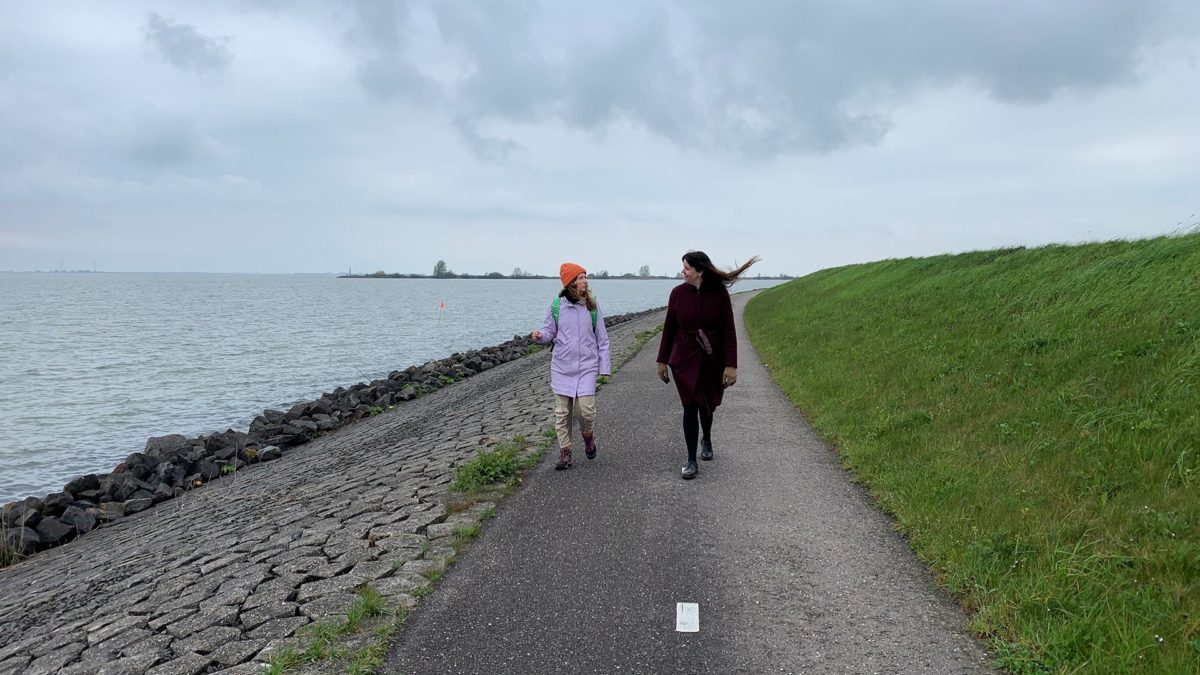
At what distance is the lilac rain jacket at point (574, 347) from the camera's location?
276 inches

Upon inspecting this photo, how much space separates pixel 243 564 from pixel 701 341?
443 cm

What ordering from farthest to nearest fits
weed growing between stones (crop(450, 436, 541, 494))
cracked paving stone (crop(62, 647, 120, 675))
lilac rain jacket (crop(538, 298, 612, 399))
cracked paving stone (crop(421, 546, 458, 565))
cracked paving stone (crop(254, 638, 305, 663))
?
lilac rain jacket (crop(538, 298, 612, 399)) → weed growing between stones (crop(450, 436, 541, 494)) → cracked paving stone (crop(421, 546, 458, 565)) → cracked paving stone (crop(62, 647, 120, 675)) → cracked paving stone (crop(254, 638, 305, 663))

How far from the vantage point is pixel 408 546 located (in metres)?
5.34

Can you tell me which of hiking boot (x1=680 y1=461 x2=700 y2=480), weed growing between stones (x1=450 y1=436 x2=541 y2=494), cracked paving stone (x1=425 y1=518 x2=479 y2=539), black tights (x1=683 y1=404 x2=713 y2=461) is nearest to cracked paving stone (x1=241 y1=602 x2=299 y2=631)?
cracked paving stone (x1=425 y1=518 x2=479 y2=539)

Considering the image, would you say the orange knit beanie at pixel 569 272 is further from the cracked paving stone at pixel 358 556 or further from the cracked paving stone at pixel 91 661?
the cracked paving stone at pixel 91 661

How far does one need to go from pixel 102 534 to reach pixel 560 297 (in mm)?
7971

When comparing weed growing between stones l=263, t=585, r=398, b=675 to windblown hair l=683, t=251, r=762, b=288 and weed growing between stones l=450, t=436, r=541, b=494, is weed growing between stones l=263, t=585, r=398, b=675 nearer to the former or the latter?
weed growing between stones l=450, t=436, r=541, b=494

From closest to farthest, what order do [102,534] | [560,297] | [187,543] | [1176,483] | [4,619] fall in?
[1176,483] → [4,619] → [560,297] → [187,543] → [102,534]

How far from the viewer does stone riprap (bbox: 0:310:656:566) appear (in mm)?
10242

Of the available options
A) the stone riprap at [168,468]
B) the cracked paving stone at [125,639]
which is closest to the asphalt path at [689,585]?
the cracked paving stone at [125,639]

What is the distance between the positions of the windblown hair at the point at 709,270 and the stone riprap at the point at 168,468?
981cm

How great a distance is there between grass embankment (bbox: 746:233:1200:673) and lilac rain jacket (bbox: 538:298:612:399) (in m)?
2.77

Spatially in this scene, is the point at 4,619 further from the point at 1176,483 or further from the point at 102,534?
the point at 1176,483

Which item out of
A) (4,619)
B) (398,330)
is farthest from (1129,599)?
(398,330)
